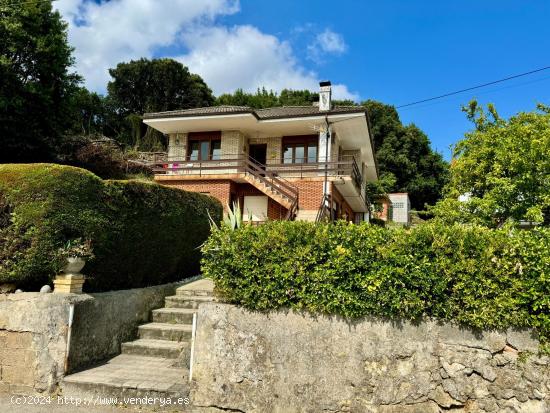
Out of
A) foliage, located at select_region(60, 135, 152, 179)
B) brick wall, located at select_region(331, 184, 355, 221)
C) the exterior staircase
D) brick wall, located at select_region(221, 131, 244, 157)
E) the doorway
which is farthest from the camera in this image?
the doorway

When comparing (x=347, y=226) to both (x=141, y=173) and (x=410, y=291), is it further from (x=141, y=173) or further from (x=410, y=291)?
(x=141, y=173)

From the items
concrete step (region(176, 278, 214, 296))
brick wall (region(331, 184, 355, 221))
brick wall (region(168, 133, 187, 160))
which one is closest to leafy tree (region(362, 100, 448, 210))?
brick wall (region(331, 184, 355, 221))

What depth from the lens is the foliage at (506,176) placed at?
10.1m

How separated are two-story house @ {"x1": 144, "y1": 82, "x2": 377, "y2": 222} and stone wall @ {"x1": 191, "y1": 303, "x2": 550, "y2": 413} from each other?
12119 millimetres

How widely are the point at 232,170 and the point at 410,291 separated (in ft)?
53.2

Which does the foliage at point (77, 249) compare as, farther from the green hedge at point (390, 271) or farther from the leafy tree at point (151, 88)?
the leafy tree at point (151, 88)

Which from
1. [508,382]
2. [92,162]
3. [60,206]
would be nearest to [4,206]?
[60,206]

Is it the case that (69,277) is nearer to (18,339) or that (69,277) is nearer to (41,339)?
(41,339)

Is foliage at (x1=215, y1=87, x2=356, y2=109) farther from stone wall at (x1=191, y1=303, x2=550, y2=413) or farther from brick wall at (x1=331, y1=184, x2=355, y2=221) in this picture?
stone wall at (x1=191, y1=303, x2=550, y2=413)

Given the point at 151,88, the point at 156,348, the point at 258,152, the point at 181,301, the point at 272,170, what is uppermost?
the point at 151,88

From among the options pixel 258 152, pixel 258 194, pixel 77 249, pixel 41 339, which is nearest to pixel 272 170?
pixel 258 194

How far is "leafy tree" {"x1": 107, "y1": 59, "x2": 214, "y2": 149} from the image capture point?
140 ft

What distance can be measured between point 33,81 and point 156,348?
18755 mm

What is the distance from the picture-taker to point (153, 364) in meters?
5.96
